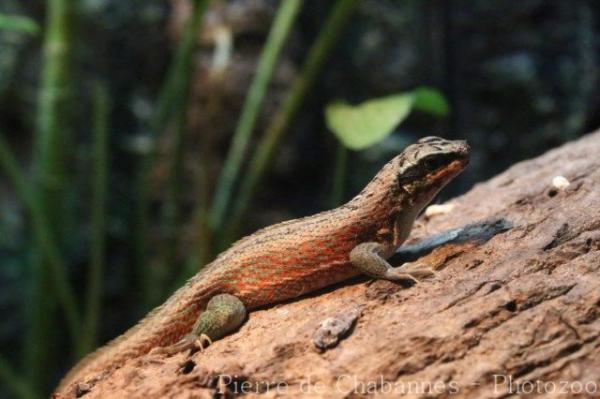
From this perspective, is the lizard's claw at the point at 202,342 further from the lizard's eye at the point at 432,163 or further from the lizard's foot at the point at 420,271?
the lizard's eye at the point at 432,163

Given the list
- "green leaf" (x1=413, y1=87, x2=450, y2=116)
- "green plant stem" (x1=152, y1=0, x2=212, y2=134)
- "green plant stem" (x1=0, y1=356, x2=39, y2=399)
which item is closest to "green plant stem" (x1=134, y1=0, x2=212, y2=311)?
"green plant stem" (x1=152, y1=0, x2=212, y2=134)

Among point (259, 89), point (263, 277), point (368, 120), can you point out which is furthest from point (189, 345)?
point (259, 89)

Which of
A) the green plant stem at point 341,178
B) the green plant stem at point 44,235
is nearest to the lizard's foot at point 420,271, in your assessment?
the green plant stem at point 341,178

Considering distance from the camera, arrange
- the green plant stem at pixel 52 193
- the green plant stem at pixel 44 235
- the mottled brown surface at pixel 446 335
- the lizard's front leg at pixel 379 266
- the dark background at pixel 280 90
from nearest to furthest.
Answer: the mottled brown surface at pixel 446 335 → the lizard's front leg at pixel 379 266 → the green plant stem at pixel 44 235 → the green plant stem at pixel 52 193 → the dark background at pixel 280 90

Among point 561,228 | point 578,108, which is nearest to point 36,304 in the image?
point 561,228

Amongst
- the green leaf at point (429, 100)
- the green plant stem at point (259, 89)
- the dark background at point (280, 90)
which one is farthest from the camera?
the dark background at point (280, 90)

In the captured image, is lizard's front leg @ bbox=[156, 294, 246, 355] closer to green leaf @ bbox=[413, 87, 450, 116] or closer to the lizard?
the lizard
